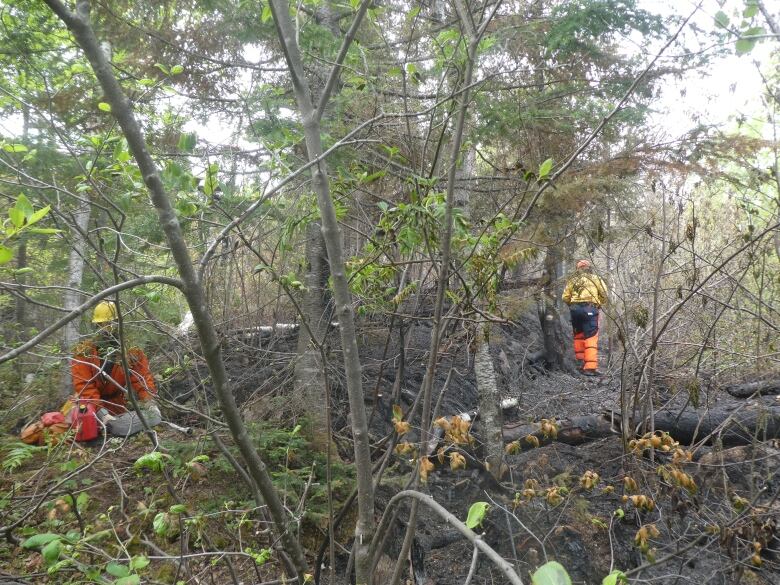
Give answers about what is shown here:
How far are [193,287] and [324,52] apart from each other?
174 inches

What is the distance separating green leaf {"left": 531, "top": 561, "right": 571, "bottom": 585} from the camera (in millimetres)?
794

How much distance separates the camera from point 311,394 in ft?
18.0

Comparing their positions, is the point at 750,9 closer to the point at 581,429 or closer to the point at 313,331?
the point at 581,429

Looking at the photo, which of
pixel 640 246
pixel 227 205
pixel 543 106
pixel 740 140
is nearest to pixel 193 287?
pixel 227 205

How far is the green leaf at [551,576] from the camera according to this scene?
2.60 feet

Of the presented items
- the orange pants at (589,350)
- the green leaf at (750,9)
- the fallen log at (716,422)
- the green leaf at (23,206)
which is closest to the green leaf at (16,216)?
the green leaf at (23,206)

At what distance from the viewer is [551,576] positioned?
0.80m

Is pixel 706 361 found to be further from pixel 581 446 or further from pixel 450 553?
pixel 450 553

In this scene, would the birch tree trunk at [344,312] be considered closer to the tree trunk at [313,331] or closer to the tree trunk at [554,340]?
the tree trunk at [313,331]

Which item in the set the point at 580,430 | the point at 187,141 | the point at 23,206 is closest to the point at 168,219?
the point at 23,206

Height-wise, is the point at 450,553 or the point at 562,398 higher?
the point at 562,398

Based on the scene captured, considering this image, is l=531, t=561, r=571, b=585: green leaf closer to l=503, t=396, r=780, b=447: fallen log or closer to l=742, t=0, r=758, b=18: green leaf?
l=742, t=0, r=758, b=18: green leaf

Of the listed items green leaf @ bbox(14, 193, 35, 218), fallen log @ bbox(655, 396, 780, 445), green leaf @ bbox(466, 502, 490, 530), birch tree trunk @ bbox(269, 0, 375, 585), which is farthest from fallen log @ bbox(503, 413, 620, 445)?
green leaf @ bbox(14, 193, 35, 218)

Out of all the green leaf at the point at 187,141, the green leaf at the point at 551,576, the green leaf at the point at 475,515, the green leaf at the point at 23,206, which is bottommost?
the green leaf at the point at 475,515
